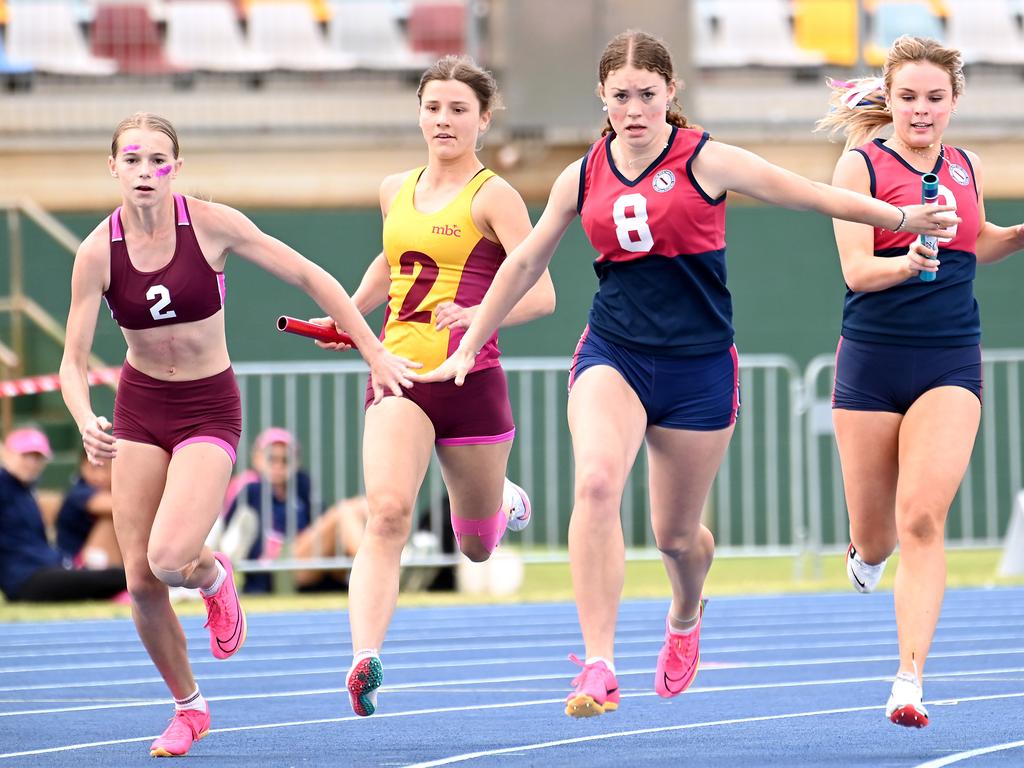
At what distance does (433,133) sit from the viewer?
679 centimetres

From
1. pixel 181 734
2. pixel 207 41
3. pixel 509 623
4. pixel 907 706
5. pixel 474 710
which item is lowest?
pixel 509 623

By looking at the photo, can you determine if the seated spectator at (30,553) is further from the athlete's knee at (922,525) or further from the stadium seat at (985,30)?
→ the stadium seat at (985,30)

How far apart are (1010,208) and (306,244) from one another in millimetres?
7122

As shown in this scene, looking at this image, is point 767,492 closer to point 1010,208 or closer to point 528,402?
point 528,402

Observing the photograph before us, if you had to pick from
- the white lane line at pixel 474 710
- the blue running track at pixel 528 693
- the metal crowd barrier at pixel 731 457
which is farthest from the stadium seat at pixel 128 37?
the white lane line at pixel 474 710

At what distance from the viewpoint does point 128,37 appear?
18172mm

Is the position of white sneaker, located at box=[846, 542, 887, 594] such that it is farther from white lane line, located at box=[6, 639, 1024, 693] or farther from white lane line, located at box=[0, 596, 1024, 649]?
white lane line, located at box=[0, 596, 1024, 649]

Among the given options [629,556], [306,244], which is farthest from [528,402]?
[306,244]

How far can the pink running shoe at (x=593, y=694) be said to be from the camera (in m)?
5.44

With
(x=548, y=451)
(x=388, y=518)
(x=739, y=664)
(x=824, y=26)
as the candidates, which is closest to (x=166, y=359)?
(x=388, y=518)

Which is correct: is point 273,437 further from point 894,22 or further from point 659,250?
point 894,22

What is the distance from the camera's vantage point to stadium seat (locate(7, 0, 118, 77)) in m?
17.9

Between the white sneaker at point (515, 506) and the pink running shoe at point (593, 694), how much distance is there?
6.73ft

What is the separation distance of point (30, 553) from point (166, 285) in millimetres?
6932
